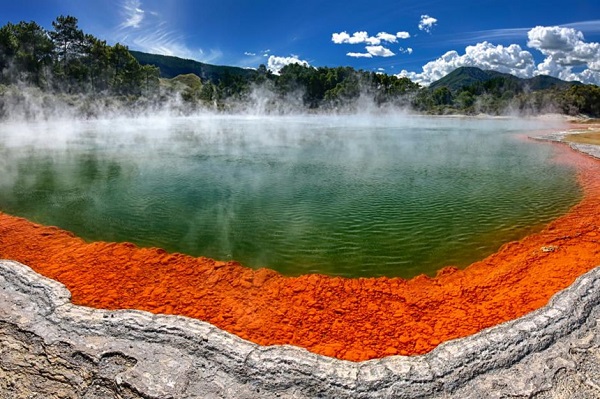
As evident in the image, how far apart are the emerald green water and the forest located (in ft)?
121

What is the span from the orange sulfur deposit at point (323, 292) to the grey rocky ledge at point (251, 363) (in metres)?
0.81

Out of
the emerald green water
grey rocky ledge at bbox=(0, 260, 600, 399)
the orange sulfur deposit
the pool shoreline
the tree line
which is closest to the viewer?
grey rocky ledge at bbox=(0, 260, 600, 399)

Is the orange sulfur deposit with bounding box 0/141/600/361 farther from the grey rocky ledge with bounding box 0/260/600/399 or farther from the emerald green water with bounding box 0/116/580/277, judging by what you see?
the grey rocky ledge with bounding box 0/260/600/399

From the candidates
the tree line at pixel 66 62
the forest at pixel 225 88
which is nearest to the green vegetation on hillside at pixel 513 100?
the forest at pixel 225 88

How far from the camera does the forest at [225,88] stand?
184ft

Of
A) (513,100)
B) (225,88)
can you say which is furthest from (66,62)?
(513,100)

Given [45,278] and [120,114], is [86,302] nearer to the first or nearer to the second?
[45,278]

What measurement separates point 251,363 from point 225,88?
331ft

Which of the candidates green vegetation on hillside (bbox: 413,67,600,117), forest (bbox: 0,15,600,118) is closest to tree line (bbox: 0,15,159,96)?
forest (bbox: 0,15,600,118)

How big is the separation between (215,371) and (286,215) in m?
6.93

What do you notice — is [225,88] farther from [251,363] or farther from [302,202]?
[251,363]

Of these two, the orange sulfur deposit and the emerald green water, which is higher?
the emerald green water

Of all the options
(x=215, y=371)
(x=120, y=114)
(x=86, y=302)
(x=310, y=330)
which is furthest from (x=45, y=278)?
(x=120, y=114)

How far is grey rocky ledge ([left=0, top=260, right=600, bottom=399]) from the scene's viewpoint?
4.96 m
